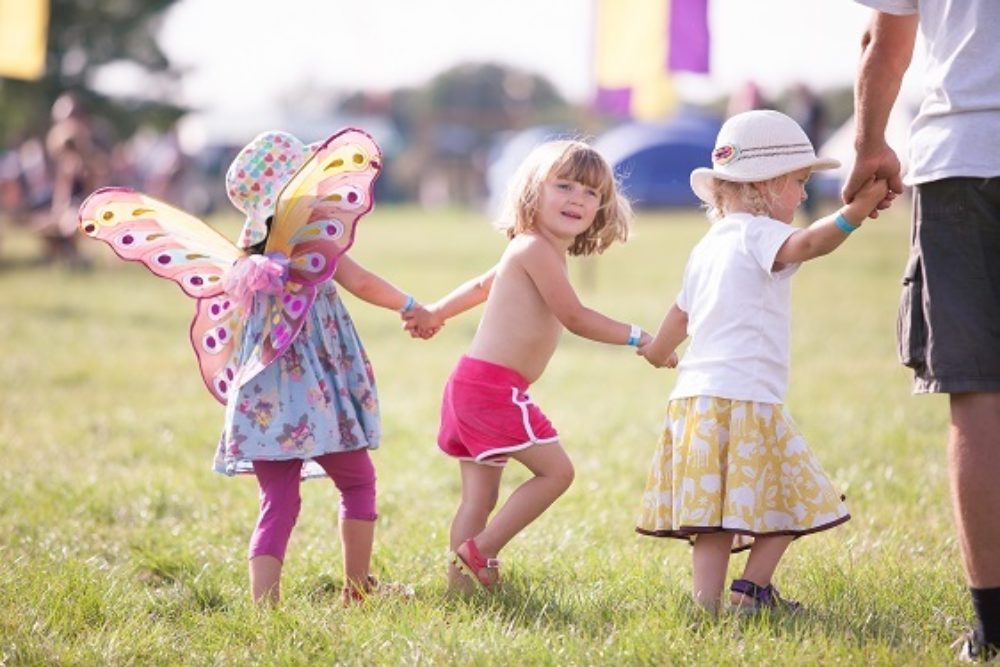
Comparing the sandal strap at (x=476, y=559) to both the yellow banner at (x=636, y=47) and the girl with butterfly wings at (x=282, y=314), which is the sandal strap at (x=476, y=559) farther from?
the yellow banner at (x=636, y=47)

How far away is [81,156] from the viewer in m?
17.0

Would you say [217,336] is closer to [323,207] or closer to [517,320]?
[323,207]

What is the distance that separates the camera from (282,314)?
4020 millimetres

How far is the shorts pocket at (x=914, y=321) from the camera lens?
10.9 ft

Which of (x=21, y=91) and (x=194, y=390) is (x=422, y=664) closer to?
(x=194, y=390)

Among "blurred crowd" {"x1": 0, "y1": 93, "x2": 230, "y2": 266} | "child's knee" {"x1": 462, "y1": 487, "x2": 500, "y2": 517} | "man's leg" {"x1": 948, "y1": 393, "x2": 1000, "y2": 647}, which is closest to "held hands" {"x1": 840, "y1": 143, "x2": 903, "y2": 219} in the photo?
"man's leg" {"x1": 948, "y1": 393, "x2": 1000, "y2": 647}

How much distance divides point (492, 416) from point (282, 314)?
701 mm

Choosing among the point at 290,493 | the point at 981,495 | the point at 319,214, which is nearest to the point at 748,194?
the point at 981,495

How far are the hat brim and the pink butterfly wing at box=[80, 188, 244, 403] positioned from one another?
4.68 feet

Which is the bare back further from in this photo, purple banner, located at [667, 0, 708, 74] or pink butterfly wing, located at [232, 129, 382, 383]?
purple banner, located at [667, 0, 708, 74]

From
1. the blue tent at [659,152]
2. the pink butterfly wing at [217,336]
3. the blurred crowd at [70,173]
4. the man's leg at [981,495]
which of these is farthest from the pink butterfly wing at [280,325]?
the blue tent at [659,152]

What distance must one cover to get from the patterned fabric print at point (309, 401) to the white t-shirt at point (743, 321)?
3.24 ft

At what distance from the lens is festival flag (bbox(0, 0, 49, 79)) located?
1388 centimetres

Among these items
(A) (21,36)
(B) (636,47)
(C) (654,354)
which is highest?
(B) (636,47)
